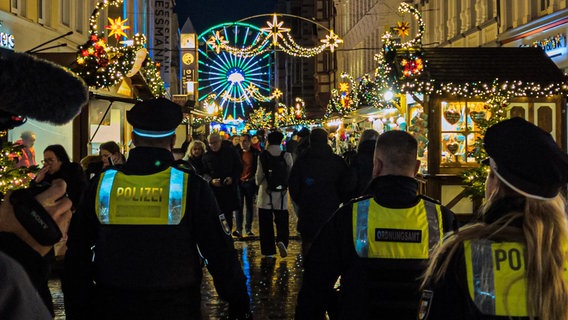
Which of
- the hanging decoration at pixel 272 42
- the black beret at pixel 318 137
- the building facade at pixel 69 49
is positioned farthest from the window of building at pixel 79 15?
the black beret at pixel 318 137

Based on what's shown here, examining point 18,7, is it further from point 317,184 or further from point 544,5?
point 544,5

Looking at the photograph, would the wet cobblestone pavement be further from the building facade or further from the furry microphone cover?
the furry microphone cover

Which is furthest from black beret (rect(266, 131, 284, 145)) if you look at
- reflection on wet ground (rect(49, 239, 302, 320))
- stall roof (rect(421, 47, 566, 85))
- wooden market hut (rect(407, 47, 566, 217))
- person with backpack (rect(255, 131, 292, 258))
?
stall roof (rect(421, 47, 566, 85))

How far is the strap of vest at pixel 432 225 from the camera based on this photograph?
3789 mm

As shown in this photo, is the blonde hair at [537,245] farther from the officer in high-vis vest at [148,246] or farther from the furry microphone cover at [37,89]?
the officer in high-vis vest at [148,246]

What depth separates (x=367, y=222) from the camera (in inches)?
147

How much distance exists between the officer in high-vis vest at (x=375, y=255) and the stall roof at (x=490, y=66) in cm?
1252

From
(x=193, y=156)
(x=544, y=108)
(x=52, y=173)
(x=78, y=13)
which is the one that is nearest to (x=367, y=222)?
(x=52, y=173)

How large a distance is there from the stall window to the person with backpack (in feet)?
15.5

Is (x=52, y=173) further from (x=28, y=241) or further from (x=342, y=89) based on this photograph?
(x=342, y=89)

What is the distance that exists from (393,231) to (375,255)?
0.15 m

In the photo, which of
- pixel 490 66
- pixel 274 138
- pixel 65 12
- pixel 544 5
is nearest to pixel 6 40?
pixel 274 138

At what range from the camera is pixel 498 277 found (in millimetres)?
2492

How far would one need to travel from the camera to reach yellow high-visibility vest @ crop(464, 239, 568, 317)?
8.09 feet
